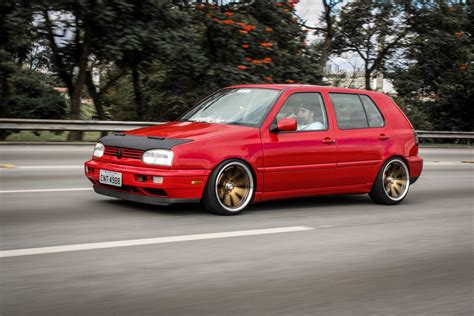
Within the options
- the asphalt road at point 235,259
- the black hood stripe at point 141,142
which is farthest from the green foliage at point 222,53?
the black hood stripe at point 141,142

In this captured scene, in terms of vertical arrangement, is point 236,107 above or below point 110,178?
above

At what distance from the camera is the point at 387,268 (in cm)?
572

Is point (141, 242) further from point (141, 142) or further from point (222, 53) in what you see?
point (222, 53)

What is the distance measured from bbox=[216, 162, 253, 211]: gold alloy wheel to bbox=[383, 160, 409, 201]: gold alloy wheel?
94.7 inches

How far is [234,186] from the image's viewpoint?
7.82 meters

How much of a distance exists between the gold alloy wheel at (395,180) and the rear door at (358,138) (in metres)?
0.29

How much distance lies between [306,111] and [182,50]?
1076cm

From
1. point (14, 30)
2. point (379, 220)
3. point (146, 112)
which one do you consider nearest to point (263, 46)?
point (146, 112)

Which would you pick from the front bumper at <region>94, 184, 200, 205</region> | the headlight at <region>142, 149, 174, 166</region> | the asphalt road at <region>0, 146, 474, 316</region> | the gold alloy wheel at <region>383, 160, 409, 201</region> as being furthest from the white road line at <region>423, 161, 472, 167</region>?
the headlight at <region>142, 149, 174, 166</region>

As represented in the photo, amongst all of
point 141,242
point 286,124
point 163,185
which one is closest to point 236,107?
point 286,124

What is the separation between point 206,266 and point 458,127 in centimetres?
2755

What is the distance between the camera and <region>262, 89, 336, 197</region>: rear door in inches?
319

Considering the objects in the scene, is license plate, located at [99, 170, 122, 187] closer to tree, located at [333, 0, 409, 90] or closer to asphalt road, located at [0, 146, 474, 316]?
asphalt road, located at [0, 146, 474, 316]

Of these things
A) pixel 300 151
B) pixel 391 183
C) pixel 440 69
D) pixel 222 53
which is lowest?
pixel 391 183
